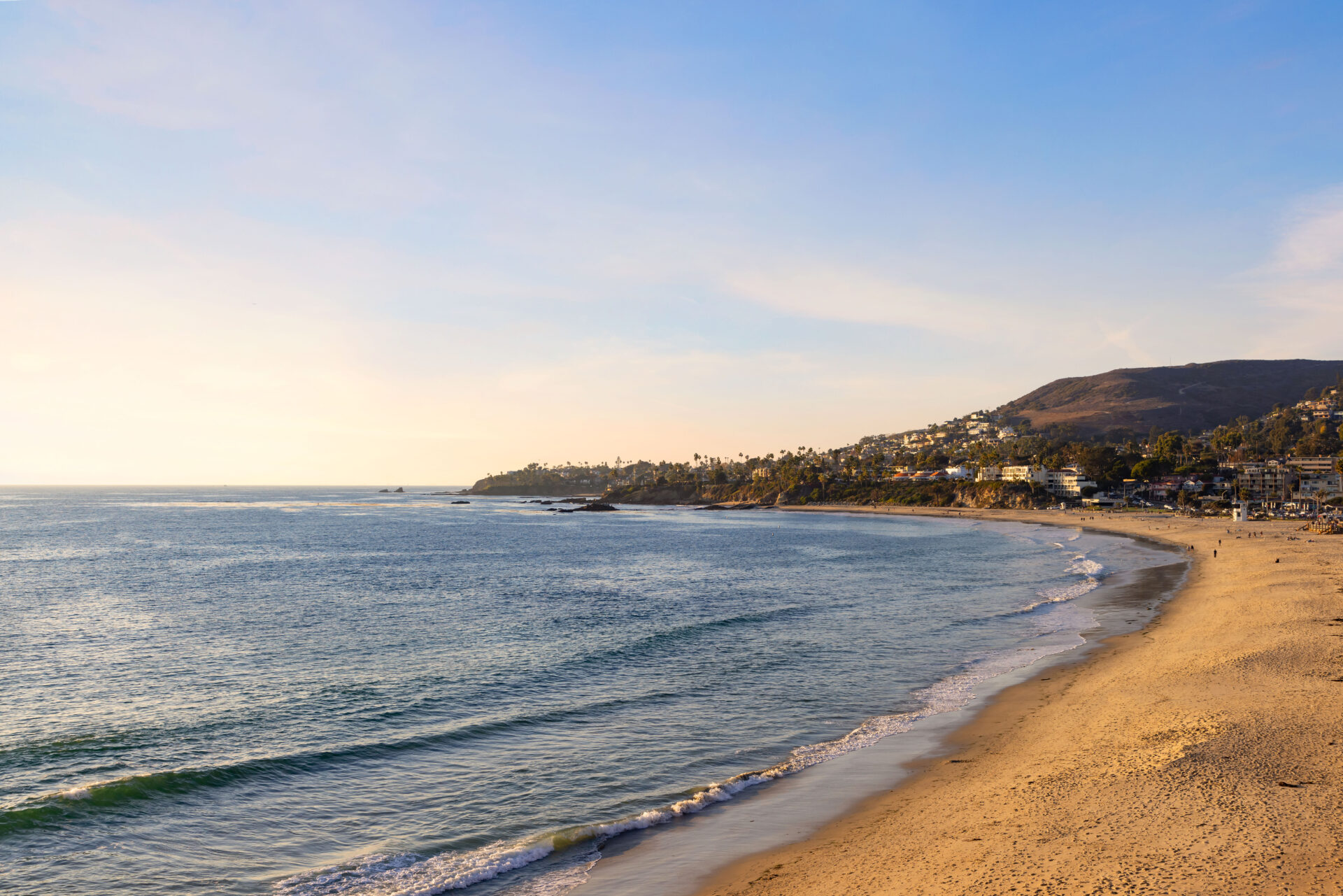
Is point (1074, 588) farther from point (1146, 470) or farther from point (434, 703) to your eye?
point (1146, 470)

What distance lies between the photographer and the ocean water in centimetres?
1485

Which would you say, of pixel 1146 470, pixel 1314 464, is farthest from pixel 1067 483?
pixel 1314 464

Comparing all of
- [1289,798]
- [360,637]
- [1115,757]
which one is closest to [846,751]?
[1115,757]

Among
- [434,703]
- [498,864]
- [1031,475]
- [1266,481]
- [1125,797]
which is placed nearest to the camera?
[498,864]

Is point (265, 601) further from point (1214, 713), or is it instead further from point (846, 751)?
point (1214, 713)

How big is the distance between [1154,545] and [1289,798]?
81239mm

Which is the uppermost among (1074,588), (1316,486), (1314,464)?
(1314,464)

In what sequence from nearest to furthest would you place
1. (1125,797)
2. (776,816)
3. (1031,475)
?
1. (1125,797)
2. (776,816)
3. (1031,475)

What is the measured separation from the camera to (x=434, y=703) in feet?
81.9

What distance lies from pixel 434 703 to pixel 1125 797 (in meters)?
20.1

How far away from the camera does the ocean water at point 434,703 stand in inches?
585

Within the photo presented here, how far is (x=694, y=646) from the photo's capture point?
33781mm

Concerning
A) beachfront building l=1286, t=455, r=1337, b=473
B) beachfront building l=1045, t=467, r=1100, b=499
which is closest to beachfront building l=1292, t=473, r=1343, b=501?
beachfront building l=1286, t=455, r=1337, b=473

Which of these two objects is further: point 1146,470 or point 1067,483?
point 1067,483
